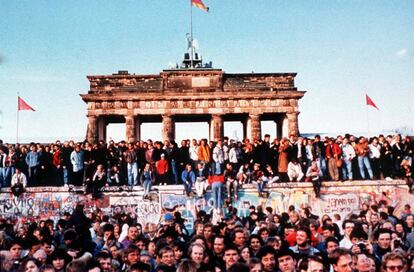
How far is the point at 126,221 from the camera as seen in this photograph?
1470 centimetres

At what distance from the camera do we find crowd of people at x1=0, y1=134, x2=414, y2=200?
1759 cm

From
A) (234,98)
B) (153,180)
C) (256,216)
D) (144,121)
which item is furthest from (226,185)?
(144,121)

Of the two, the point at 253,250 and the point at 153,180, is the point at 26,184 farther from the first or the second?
the point at 253,250

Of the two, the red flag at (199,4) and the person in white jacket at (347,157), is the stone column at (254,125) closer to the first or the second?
the red flag at (199,4)

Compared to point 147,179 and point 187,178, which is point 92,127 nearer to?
point 147,179

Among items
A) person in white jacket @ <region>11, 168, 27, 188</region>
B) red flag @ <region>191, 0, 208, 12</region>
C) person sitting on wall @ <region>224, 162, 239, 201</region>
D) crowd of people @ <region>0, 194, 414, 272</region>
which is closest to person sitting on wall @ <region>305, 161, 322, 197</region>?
person sitting on wall @ <region>224, 162, 239, 201</region>

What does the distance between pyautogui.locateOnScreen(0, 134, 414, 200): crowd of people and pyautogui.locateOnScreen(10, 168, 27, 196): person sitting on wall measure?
4 centimetres

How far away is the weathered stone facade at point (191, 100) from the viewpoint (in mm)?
36219

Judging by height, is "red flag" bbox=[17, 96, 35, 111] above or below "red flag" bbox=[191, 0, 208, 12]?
below

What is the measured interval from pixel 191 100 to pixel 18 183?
65.5 ft

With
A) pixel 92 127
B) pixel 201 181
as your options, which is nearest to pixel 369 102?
pixel 201 181

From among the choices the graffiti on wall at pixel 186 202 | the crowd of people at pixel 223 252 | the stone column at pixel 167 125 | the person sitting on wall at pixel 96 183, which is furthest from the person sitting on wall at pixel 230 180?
the stone column at pixel 167 125

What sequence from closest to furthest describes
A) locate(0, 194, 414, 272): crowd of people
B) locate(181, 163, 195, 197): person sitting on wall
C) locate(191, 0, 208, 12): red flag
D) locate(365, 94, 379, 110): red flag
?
A: locate(0, 194, 414, 272): crowd of people
locate(181, 163, 195, 197): person sitting on wall
locate(365, 94, 379, 110): red flag
locate(191, 0, 208, 12): red flag

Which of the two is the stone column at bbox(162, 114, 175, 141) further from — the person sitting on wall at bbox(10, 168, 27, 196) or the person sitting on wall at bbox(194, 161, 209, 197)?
the person sitting on wall at bbox(194, 161, 209, 197)
